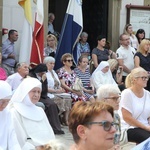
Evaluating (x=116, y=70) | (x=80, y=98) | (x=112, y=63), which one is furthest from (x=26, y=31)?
(x=116, y=70)

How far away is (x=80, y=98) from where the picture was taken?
11.0 meters

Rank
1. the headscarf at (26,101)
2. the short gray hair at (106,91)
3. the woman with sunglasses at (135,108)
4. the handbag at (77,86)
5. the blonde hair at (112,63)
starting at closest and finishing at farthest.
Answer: the short gray hair at (106,91) → the headscarf at (26,101) → the woman with sunglasses at (135,108) → the handbag at (77,86) → the blonde hair at (112,63)

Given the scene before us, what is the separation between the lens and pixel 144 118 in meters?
7.23

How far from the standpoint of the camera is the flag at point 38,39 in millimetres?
11219

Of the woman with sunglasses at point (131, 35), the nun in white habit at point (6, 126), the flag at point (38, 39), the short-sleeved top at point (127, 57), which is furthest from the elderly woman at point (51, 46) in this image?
the nun in white habit at point (6, 126)

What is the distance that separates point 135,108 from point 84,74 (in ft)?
14.6

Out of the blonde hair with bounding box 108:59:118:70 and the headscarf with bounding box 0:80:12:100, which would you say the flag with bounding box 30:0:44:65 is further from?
the headscarf with bounding box 0:80:12:100

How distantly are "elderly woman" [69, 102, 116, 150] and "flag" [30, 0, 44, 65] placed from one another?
7705 millimetres

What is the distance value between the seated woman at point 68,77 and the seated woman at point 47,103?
963 mm

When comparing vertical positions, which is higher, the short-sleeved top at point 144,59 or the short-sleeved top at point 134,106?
the short-sleeved top at point 144,59

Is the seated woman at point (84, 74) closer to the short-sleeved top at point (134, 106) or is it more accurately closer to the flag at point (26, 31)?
the flag at point (26, 31)

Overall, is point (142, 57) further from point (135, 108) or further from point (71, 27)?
point (135, 108)

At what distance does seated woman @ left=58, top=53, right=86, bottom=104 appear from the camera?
11.0m

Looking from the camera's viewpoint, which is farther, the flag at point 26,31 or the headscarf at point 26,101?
the flag at point 26,31
